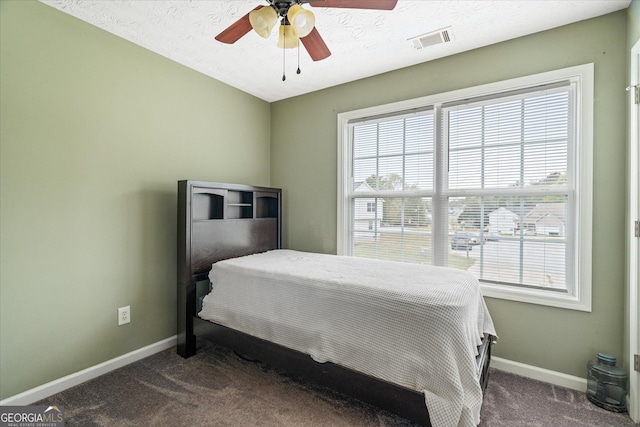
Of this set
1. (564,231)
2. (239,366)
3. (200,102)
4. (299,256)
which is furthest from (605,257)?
(200,102)

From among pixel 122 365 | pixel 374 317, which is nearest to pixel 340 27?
pixel 374 317

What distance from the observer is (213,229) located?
2.69 m

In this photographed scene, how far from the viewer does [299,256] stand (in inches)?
114

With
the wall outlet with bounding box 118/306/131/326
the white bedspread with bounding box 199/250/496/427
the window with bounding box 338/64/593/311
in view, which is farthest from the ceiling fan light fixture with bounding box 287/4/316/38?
the wall outlet with bounding box 118/306/131/326

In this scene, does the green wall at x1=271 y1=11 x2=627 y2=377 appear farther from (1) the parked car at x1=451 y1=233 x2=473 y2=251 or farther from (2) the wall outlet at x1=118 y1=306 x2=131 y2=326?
(2) the wall outlet at x1=118 y1=306 x2=131 y2=326

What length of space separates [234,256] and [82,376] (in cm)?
135

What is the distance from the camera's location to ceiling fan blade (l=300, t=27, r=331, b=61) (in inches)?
69.2

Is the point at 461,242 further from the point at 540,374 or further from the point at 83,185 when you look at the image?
the point at 83,185

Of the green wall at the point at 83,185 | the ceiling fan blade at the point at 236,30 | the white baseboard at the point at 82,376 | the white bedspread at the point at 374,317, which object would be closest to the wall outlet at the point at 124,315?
the green wall at the point at 83,185

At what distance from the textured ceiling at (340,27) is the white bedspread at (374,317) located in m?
1.75

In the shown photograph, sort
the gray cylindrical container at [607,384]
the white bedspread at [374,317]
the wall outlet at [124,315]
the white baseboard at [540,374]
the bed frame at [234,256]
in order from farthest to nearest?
the wall outlet at [124,315], the white baseboard at [540,374], the gray cylindrical container at [607,384], the bed frame at [234,256], the white bedspread at [374,317]

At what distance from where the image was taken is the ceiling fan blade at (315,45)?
5.77 feet

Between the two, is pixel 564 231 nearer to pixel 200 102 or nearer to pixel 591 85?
pixel 591 85

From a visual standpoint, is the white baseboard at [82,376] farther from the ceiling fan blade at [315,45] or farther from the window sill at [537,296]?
the window sill at [537,296]
